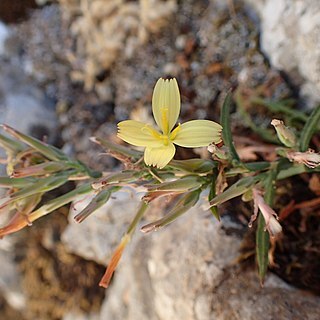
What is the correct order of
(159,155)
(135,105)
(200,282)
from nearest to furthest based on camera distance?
1. (159,155)
2. (200,282)
3. (135,105)

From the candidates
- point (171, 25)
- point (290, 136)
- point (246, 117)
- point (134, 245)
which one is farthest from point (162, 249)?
point (171, 25)

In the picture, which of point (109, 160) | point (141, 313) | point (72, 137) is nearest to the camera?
point (141, 313)

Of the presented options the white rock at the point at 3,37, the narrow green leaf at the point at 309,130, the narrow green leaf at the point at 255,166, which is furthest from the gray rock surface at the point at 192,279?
the white rock at the point at 3,37

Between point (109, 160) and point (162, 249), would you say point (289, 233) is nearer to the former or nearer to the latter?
point (162, 249)

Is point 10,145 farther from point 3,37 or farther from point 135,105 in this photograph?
point 3,37

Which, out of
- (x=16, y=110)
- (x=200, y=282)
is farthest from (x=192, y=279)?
(x=16, y=110)

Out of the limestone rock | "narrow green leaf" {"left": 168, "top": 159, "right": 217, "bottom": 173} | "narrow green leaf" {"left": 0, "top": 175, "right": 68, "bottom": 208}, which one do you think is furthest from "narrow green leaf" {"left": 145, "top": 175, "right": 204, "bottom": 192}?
the limestone rock

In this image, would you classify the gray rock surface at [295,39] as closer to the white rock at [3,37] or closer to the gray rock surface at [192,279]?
the gray rock surface at [192,279]

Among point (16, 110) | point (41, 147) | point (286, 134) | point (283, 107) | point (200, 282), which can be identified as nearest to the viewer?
point (286, 134)
